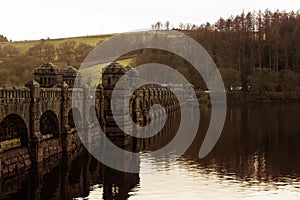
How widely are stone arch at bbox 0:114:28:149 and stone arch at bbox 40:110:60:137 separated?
3.59 meters

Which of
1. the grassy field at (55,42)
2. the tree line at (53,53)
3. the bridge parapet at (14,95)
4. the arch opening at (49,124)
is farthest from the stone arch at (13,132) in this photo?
the grassy field at (55,42)

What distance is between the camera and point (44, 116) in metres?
33.8

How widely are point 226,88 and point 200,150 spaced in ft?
249

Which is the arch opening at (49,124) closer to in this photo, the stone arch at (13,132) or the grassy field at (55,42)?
the stone arch at (13,132)

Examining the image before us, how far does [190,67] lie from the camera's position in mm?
119625

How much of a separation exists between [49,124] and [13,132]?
12.8ft

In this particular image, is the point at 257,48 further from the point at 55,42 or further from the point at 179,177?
the point at 179,177

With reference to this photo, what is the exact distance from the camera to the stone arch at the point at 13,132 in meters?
27.7

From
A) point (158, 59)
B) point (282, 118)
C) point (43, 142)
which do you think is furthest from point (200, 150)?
point (158, 59)

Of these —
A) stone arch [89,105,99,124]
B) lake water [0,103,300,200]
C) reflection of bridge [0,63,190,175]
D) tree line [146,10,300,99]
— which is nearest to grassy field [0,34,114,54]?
tree line [146,10,300,99]

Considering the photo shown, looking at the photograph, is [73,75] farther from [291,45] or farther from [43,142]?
[291,45]

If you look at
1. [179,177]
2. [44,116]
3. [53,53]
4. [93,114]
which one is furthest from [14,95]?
[53,53]

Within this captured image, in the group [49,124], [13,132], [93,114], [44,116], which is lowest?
[13,132]

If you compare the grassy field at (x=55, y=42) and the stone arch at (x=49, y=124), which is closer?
the stone arch at (x=49, y=124)
